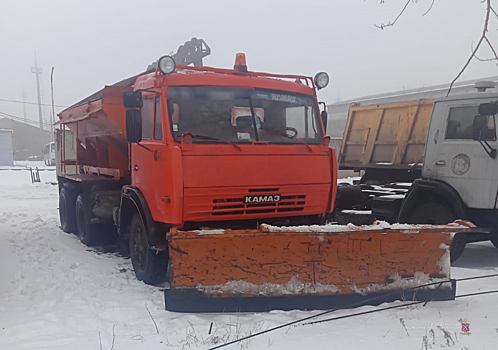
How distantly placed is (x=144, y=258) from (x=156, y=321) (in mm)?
1382

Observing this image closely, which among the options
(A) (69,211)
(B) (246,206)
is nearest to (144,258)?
(B) (246,206)

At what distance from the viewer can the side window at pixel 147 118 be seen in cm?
514

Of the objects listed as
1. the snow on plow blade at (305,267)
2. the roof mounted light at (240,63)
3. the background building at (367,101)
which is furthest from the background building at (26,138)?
the snow on plow blade at (305,267)

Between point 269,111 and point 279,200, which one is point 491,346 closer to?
point 279,200

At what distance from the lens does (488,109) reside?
19.0 feet

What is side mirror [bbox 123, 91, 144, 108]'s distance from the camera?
5.11 m

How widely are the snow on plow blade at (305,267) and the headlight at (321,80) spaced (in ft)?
6.86

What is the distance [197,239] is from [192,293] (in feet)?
1.70

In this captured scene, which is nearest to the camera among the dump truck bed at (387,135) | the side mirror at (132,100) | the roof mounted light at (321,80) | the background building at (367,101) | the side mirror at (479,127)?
the side mirror at (132,100)

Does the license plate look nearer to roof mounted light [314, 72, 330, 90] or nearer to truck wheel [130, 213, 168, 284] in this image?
truck wheel [130, 213, 168, 284]

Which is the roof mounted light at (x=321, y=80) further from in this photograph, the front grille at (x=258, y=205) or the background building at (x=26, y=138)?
the background building at (x=26, y=138)

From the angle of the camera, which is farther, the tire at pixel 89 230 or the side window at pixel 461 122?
the tire at pixel 89 230

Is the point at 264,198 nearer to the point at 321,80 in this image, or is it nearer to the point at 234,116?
the point at 234,116

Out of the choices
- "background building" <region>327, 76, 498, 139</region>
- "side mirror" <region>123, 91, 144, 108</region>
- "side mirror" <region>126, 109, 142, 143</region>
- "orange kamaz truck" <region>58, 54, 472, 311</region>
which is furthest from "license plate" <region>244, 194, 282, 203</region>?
"background building" <region>327, 76, 498, 139</region>
